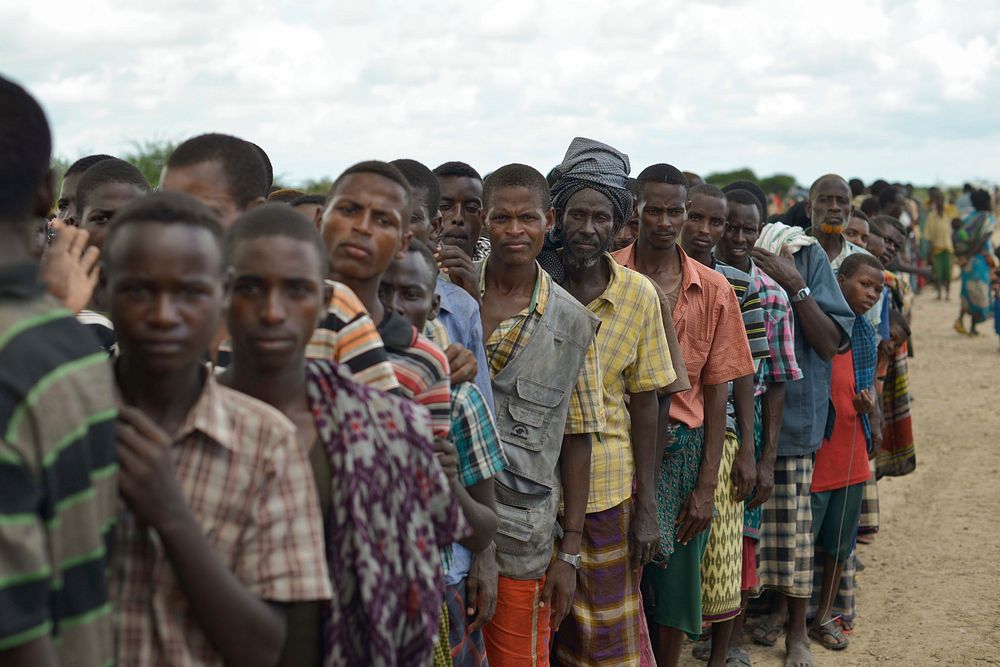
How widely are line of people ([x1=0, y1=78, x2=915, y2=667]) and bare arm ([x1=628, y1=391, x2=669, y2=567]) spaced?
0.01 metres

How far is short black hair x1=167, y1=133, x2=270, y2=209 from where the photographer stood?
8.02ft

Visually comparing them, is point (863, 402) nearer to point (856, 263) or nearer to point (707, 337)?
point (856, 263)

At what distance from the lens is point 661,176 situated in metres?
4.50

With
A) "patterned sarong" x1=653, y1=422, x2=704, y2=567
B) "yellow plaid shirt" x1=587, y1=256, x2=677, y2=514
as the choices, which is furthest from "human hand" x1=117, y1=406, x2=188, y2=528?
"patterned sarong" x1=653, y1=422, x2=704, y2=567

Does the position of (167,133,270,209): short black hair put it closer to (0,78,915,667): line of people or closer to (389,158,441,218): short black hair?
(0,78,915,667): line of people

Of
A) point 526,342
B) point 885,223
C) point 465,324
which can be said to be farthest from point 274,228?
point 885,223

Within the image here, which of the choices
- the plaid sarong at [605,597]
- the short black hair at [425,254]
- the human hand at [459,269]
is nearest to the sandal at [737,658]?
the plaid sarong at [605,597]

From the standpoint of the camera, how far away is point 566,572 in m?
3.65

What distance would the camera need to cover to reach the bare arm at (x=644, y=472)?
3848mm

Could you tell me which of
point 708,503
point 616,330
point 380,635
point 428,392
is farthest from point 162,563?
point 708,503

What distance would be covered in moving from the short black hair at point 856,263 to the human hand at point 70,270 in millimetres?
4317

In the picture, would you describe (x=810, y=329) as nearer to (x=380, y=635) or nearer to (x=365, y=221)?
(x=365, y=221)

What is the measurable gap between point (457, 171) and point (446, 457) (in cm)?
225

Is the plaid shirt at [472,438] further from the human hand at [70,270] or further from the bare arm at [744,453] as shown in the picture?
the bare arm at [744,453]
